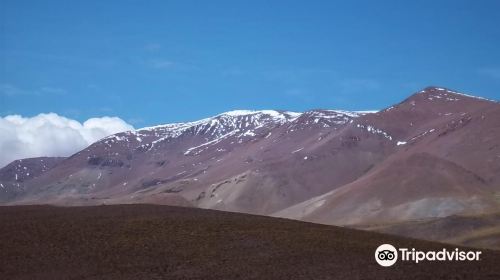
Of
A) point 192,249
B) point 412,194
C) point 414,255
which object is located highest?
point 412,194

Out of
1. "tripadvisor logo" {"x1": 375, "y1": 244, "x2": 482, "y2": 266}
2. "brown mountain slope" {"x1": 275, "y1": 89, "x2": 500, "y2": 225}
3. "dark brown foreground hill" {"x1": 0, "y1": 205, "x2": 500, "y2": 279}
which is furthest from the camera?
"brown mountain slope" {"x1": 275, "y1": 89, "x2": 500, "y2": 225}

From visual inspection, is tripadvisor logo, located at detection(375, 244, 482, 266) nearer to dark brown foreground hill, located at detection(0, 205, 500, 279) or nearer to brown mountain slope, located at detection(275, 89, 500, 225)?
dark brown foreground hill, located at detection(0, 205, 500, 279)

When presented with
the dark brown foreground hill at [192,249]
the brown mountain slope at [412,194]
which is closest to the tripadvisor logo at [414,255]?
the dark brown foreground hill at [192,249]

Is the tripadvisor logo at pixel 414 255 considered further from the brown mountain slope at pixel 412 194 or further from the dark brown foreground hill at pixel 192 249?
the brown mountain slope at pixel 412 194

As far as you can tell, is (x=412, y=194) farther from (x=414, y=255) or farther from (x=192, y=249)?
(x=192, y=249)

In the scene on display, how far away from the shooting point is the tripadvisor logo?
43750 mm

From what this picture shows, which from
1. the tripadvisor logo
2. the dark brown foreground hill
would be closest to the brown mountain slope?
the dark brown foreground hill

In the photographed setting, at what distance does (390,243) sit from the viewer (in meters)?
49.2

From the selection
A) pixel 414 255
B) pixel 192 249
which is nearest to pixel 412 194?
pixel 414 255

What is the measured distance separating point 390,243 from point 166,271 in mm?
17332

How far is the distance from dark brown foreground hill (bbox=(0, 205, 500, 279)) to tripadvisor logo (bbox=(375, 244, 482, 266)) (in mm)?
751

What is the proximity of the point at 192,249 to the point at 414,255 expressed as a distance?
49.4 feet

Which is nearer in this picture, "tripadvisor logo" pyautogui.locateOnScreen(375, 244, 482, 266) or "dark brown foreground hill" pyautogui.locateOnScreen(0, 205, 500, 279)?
"dark brown foreground hill" pyautogui.locateOnScreen(0, 205, 500, 279)

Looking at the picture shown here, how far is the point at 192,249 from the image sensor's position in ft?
151
